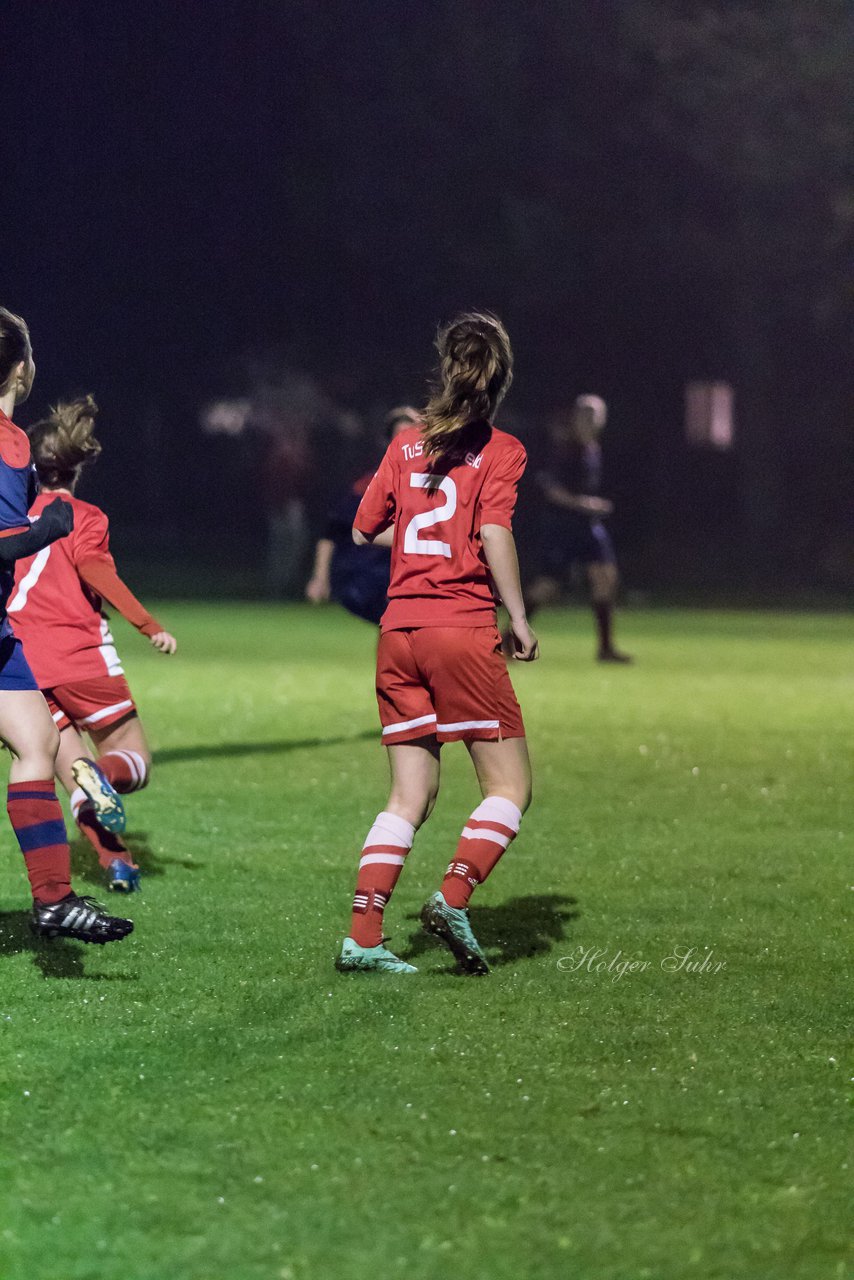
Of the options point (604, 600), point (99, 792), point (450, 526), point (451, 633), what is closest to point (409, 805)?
point (451, 633)

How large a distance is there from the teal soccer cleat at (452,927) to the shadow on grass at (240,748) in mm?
5553

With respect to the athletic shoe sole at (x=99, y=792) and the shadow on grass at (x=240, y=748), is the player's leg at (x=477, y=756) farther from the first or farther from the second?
the shadow on grass at (x=240, y=748)

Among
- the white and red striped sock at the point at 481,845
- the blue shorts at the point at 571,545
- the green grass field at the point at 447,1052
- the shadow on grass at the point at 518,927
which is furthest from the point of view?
the blue shorts at the point at 571,545

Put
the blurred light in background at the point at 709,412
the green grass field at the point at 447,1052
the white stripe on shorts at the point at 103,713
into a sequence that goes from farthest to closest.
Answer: the blurred light in background at the point at 709,412 → the white stripe on shorts at the point at 103,713 → the green grass field at the point at 447,1052

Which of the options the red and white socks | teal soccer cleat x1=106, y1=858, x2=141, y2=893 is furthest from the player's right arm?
teal soccer cleat x1=106, y1=858, x2=141, y2=893

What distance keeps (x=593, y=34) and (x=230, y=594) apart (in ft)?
48.3

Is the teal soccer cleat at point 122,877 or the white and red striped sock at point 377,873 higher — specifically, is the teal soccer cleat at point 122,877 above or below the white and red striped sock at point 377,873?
below

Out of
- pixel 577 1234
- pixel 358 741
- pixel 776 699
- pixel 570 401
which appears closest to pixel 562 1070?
pixel 577 1234

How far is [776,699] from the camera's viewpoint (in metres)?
15.1

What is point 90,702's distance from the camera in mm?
7809

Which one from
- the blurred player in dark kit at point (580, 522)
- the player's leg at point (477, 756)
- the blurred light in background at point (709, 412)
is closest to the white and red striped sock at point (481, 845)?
the player's leg at point (477, 756)

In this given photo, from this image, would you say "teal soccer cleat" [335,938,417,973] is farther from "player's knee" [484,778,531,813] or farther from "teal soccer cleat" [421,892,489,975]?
"player's knee" [484,778,531,813]

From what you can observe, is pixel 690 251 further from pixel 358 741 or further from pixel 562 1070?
pixel 562 1070

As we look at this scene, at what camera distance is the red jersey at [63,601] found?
7.71m
